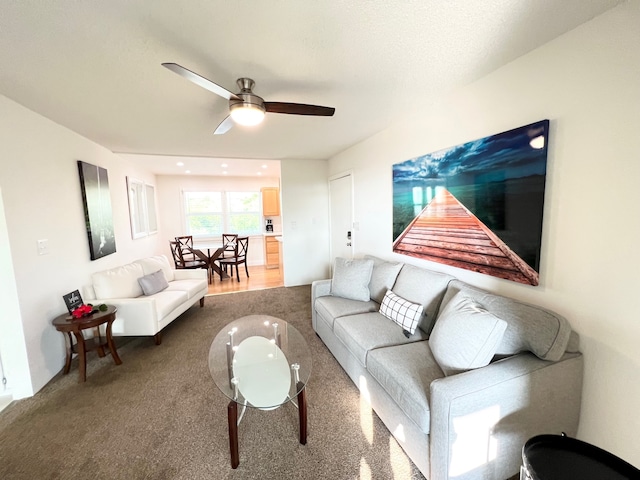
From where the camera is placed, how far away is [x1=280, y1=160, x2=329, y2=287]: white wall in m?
4.74

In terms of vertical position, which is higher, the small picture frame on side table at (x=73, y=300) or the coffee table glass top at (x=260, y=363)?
the small picture frame on side table at (x=73, y=300)

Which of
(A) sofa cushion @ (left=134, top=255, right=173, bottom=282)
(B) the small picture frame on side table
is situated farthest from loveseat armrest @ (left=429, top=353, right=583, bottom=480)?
(A) sofa cushion @ (left=134, top=255, right=173, bottom=282)

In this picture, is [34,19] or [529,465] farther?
[34,19]

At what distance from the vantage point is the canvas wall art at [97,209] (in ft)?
9.70

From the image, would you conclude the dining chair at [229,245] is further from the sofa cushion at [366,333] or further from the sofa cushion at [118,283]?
the sofa cushion at [366,333]

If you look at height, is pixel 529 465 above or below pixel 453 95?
below

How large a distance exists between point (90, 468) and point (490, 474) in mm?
2151

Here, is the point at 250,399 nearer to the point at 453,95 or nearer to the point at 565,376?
the point at 565,376

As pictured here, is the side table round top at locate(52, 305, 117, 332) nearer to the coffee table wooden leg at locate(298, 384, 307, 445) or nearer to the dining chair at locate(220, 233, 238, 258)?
the coffee table wooden leg at locate(298, 384, 307, 445)

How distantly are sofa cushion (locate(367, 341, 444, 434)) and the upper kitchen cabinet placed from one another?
553 centimetres

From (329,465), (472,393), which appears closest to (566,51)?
(472,393)

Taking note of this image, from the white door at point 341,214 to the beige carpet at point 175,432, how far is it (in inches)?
85.1

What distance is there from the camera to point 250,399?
5.20 feet

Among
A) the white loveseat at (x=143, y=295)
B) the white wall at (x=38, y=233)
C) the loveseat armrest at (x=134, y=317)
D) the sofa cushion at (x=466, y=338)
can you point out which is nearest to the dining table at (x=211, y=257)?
the white loveseat at (x=143, y=295)
